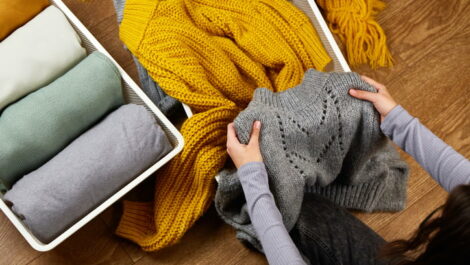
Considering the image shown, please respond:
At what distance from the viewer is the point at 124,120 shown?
79 cm

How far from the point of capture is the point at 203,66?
2.84 ft

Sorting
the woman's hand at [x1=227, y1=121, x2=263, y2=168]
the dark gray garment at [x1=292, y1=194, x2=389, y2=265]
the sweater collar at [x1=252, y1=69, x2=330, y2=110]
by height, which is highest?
the sweater collar at [x1=252, y1=69, x2=330, y2=110]

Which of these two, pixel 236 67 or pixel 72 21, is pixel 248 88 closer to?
pixel 236 67

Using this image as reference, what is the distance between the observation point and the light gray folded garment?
75cm

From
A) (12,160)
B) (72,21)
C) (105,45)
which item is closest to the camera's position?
(12,160)

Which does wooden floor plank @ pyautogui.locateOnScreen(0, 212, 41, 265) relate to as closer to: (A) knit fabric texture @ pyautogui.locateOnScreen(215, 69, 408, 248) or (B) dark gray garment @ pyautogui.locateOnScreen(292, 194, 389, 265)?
(A) knit fabric texture @ pyautogui.locateOnScreen(215, 69, 408, 248)

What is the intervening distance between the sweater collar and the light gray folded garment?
0.58ft

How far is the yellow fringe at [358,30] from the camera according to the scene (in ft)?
3.26

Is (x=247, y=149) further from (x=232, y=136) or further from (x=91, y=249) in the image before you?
(x=91, y=249)

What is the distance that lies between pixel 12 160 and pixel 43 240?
14 cm

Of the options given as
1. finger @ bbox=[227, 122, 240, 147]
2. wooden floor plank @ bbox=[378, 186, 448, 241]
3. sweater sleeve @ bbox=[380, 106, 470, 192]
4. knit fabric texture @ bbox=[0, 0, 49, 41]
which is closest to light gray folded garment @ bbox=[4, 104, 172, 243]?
finger @ bbox=[227, 122, 240, 147]

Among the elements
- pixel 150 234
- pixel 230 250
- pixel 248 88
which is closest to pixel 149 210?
pixel 150 234

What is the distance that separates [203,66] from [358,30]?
35 centimetres

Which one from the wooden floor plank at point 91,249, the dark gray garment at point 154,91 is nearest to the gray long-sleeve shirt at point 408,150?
the dark gray garment at point 154,91
